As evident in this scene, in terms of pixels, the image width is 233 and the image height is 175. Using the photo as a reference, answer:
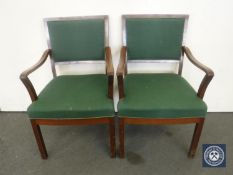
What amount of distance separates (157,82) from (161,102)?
0.24 metres

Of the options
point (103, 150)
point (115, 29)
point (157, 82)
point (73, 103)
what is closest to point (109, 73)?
point (73, 103)

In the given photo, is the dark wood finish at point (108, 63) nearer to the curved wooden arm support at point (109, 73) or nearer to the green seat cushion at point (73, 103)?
the curved wooden arm support at point (109, 73)

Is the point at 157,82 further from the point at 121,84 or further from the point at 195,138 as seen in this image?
the point at 195,138

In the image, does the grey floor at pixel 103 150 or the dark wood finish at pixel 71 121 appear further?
the grey floor at pixel 103 150

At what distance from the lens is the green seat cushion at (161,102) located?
1.09 metres

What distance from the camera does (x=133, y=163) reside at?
1.33 metres

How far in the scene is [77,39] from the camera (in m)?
1.38

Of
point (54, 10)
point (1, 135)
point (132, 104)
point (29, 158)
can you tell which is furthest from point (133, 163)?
point (54, 10)

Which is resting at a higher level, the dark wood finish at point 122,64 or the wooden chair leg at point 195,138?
the dark wood finish at point 122,64

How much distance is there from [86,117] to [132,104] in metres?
0.28

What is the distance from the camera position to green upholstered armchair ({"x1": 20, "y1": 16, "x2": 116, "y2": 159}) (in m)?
1.11

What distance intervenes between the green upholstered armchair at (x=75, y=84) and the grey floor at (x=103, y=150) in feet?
0.36

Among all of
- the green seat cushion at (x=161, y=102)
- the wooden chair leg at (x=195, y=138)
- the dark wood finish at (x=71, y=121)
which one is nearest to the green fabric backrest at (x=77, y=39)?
the green seat cushion at (x=161, y=102)

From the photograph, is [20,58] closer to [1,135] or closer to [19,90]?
[19,90]
